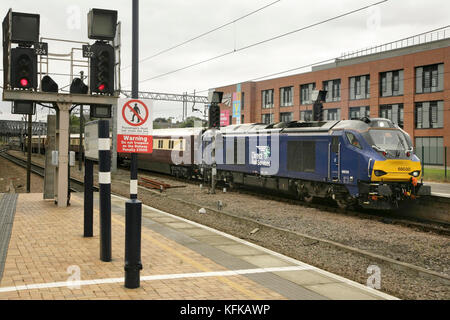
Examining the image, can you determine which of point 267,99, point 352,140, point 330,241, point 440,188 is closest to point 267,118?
point 267,99

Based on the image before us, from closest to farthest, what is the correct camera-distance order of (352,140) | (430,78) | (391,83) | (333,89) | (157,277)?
(157,277)
(352,140)
(430,78)
(391,83)
(333,89)

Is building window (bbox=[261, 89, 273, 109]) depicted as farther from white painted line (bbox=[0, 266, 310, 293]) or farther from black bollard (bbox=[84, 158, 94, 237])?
white painted line (bbox=[0, 266, 310, 293])

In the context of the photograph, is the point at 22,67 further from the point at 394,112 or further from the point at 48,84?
the point at 394,112

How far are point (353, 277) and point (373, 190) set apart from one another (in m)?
7.68

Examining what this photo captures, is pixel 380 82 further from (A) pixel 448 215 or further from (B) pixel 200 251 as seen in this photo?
(B) pixel 200 251

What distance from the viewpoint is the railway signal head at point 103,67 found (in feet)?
34.4

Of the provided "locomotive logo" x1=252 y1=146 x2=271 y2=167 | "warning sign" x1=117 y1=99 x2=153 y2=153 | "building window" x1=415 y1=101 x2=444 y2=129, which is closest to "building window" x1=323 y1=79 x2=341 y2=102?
"building window" x1=415 y1=101 x2=444 y2=129

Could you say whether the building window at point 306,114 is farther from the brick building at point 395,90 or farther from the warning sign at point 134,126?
the warning sign at point 134,126

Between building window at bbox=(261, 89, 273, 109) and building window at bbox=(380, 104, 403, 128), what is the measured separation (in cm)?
1943

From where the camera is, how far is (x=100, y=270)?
308 inches

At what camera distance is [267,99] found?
6812 centimetres

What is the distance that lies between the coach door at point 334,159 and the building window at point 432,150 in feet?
98.3

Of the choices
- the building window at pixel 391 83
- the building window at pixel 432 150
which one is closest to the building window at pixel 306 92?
the building window at pixel 391 83

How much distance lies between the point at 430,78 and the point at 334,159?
3313 centimetres
